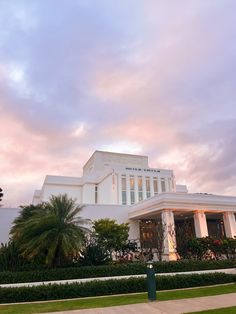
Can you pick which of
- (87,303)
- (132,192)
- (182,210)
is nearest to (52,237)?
(87,303)

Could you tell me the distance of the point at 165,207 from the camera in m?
24.5

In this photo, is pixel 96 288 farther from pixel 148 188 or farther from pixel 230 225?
pixel 148 188

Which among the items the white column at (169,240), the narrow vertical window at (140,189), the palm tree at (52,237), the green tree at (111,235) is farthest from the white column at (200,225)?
the narrow vertical window at (140,189)

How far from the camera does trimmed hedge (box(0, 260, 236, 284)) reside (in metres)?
13.6

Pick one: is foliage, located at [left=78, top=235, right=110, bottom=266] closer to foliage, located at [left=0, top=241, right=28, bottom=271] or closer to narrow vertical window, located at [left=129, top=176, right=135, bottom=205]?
foliage, located at [left=0, top=241, right=28, bottom=271]

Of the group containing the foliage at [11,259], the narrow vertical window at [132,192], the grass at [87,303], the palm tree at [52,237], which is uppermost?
the narrow vertical window at [132,192]

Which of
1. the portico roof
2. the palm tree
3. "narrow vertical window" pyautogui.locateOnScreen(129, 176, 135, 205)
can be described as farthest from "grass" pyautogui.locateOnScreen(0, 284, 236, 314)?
"narrow vertical window" pyautogui.locateOnScreen(129, 176, 135, 205)

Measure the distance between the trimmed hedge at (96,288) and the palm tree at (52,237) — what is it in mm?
3232

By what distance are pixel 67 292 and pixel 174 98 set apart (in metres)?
13.4

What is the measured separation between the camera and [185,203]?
25.5 metres

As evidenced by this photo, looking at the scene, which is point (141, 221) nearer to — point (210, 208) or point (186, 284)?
point (210, 208)

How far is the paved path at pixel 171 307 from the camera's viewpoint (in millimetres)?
7875

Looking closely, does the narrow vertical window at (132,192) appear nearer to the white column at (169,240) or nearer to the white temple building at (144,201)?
the white temple building at (144,201)

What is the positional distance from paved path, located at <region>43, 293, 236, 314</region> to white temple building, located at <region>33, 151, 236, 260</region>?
1394 centimetres
